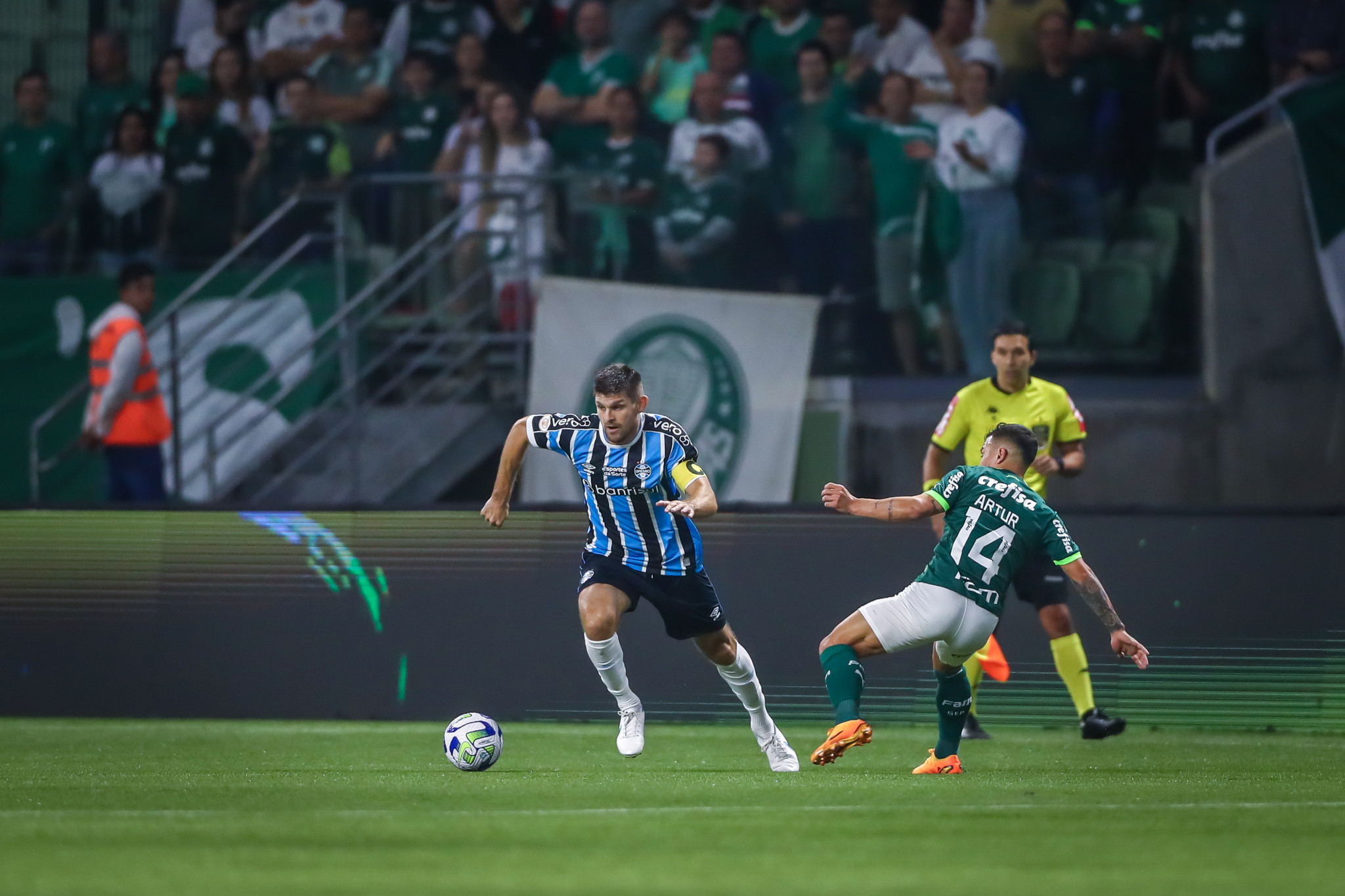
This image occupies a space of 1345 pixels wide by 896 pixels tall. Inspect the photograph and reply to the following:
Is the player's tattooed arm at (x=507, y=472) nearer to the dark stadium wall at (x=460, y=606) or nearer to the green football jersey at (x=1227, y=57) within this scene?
the dark stadium wall at (x=460, y=606)

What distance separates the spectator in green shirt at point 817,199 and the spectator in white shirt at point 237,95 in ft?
15.7

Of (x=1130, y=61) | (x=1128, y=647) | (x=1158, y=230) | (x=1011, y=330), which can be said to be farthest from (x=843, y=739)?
(x=1130, y=61)

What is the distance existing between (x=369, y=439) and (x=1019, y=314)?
5109mm

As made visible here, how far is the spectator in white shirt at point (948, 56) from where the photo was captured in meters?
14.2

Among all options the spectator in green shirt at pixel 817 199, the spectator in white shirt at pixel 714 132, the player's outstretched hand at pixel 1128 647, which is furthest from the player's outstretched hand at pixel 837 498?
the spectator in white shirt at pixel 714 132

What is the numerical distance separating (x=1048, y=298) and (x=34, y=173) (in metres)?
8.73

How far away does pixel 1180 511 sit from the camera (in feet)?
35.7

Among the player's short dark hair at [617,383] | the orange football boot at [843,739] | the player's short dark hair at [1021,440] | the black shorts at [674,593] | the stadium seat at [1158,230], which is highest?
the stadium seat at [1158,230]

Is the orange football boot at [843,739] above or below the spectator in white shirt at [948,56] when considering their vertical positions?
below

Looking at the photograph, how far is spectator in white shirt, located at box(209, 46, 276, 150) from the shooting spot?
16.1 meters

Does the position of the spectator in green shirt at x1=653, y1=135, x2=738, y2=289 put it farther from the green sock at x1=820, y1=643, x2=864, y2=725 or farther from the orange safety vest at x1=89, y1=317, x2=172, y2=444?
the green sock at x1=820, y1=643, x2=864, y2=725

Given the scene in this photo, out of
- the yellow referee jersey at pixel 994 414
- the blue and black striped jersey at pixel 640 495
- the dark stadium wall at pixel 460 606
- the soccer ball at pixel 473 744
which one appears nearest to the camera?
the soccer ball at pixel 473 744

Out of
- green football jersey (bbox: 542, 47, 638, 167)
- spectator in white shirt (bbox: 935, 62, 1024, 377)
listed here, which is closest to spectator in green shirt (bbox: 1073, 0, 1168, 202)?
spectator in white shirt (bbox: 935, 62, 1024, 377)

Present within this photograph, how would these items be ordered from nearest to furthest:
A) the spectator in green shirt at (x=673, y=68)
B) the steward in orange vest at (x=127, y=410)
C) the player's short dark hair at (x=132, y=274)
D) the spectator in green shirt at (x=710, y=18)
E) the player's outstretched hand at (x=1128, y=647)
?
the player's outstretched hand at (x=1128, y=647)
the steward in orange vest at (x=127, y=410)
the player's short dark hair at (x=132, y=274)
the spectator in green shirt at (x=673, y=68)
the spectator in green shirt at (x=710, y=18)
